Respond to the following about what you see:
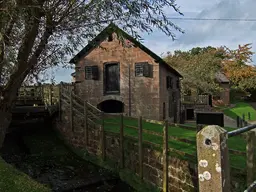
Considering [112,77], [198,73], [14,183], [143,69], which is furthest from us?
[198,73]

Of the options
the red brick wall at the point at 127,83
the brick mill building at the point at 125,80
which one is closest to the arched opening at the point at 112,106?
the brick mill building at the point at 125,80

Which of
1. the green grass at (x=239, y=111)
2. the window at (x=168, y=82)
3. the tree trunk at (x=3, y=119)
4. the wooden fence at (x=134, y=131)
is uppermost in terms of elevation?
the window at (x=168, y=82)

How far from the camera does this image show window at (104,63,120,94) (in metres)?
18.7

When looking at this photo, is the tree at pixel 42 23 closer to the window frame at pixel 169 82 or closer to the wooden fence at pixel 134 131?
the wooden fence at pixel 134 131

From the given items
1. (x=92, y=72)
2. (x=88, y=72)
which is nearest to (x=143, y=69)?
(x=92, y=72)

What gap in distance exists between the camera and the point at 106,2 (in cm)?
586

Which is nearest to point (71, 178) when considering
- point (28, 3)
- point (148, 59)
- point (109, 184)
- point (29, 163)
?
point (109, 184)

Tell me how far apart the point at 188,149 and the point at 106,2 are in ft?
16.6

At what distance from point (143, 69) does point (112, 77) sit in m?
2.55

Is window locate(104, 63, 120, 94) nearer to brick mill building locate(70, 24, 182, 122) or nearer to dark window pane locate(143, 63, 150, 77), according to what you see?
brick mill building locate(70, 24, 182, 122)

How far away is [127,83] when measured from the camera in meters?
18.2

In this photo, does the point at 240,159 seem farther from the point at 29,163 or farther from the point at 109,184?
the point at 29,163

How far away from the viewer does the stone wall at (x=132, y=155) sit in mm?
7507

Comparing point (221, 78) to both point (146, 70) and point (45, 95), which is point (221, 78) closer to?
point (146, 70)
